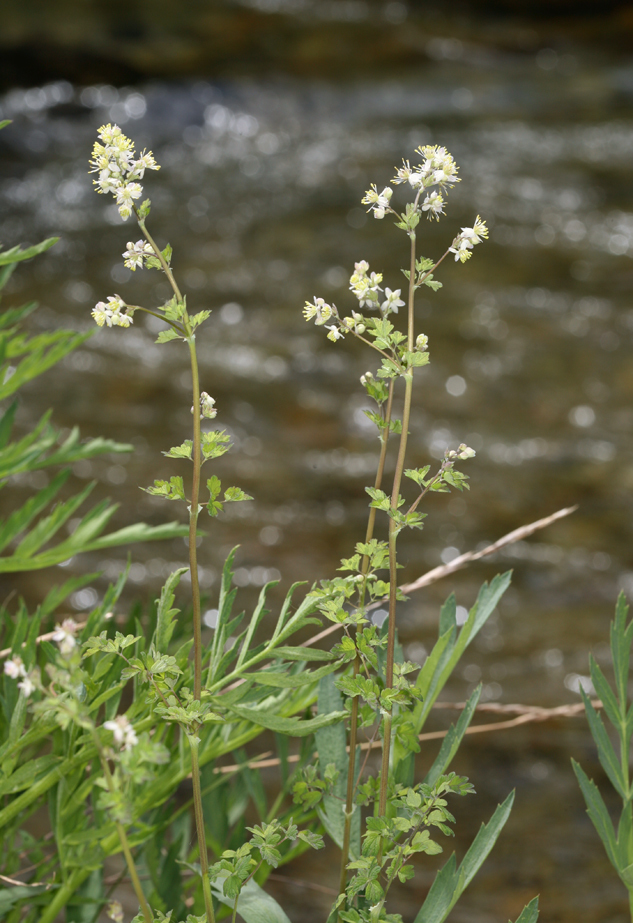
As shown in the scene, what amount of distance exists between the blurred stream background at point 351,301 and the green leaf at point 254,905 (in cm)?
151

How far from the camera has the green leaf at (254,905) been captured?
32.2 inches

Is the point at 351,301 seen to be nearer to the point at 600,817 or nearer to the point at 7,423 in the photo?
the point at 7,423

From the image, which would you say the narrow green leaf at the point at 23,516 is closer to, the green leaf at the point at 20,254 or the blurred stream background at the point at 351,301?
the green leaf at the point at 20,254

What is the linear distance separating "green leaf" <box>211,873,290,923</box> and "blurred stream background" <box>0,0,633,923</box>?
4.95 feet

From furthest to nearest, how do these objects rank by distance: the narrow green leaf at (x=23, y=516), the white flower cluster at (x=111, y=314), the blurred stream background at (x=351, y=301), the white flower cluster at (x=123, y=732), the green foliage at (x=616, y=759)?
the blurred stream background at (x=351, y=301) < the narrow green leaf at (x=23, y=516) < the green foliage at (x=616, y=759) < the white flower cluster at (x=111, y=314) < the white flower cluster at (x=123, y=732)

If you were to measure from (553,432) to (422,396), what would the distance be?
29.3 inches

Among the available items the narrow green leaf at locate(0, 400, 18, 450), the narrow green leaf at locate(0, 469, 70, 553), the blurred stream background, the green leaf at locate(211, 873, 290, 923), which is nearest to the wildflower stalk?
the green leaf at locate(211, 873, 290, 923)

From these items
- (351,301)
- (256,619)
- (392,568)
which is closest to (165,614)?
(256,619)

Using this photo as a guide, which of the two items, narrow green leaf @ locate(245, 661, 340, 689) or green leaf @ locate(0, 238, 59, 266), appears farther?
green leaf @ locate(0, 238, 59, 266)

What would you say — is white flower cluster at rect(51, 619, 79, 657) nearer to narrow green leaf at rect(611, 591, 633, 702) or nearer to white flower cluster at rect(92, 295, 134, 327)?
white flower cluster at rect(92, 295, 134, 327)

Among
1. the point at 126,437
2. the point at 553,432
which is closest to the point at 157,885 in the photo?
the point at 126,437

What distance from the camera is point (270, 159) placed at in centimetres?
816

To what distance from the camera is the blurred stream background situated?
3.38 m

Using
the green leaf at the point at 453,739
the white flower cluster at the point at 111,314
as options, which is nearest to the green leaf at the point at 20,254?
the white flower cluster at the point at 111,314
